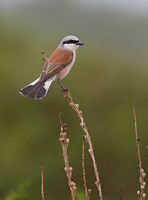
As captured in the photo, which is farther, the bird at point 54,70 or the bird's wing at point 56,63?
the bird's wing at point 56,63

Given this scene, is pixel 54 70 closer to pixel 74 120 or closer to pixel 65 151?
pixel 65 151

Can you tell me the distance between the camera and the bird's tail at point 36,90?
121 inches

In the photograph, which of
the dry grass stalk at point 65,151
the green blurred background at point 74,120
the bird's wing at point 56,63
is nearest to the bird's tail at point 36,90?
the bird's wing at point 56,63

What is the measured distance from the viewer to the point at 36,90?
323 centimetres

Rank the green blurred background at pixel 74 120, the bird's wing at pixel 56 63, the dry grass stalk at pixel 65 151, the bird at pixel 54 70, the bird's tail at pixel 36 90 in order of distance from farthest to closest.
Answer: the green blurred background at pixel 74 120, the bird's wing at pixel 56 63, the bird at pixel 54 70, the bird's tail at pixel 36 90, the dry grass stalk at pixel 65 151

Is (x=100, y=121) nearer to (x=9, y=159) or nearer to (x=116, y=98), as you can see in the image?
(x=116, y=98)

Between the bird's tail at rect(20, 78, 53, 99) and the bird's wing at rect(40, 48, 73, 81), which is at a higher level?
the bird's wing at rect(40, 48, 73, 81)

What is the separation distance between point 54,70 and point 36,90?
19.0 inches

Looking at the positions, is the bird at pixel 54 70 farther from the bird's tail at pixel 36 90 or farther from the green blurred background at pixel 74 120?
the green blurred background at pixel 74 120

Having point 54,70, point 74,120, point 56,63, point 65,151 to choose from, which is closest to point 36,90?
point 54,70

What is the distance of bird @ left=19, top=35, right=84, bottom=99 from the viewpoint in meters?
3.18

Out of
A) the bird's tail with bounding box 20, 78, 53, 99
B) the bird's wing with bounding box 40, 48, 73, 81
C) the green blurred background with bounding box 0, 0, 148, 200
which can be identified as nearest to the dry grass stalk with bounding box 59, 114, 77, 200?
the bird's tail with bounding box 20, 78, 53, 99

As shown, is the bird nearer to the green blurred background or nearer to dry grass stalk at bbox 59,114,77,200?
dry grass stalk at bbox 59,114,77,200

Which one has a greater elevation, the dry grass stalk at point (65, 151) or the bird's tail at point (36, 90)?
the bird's tail at point (36, 90)
